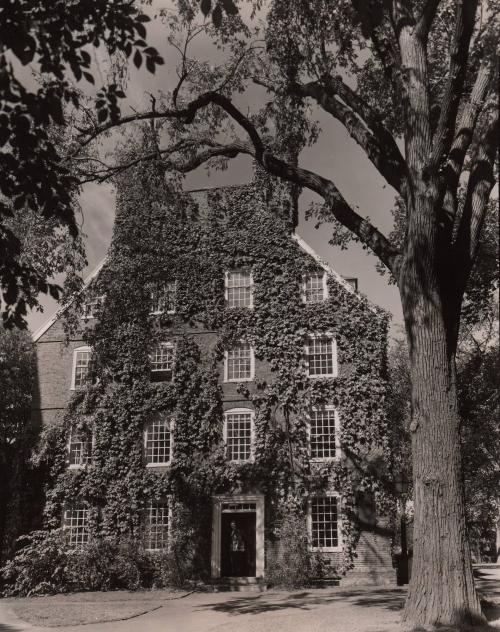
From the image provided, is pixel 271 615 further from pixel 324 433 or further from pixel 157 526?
pixel 157 526

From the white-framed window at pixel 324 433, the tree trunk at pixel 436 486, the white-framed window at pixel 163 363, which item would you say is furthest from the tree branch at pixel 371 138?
the white-framed window at pixel 163 363

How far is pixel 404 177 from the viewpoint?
36.7ft

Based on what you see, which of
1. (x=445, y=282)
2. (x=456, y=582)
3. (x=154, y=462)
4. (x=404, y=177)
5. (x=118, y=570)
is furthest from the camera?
(x=154, y=462)

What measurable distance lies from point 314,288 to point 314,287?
41 millimetres

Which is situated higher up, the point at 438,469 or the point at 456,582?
the point at 438,469

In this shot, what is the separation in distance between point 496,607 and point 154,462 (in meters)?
14.7

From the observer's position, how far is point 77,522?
23297mm

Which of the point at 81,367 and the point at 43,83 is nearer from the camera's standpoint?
the point at 43,83

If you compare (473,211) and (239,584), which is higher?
(473,211)

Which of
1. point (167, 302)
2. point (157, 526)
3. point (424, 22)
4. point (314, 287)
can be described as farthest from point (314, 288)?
point (424, 22)

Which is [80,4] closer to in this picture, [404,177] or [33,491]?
[404,177]

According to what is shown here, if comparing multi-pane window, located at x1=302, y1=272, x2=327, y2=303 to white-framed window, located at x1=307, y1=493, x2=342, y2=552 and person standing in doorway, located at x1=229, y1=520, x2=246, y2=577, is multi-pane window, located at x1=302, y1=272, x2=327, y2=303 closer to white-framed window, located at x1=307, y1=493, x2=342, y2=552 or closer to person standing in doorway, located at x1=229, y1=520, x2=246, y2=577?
white-framed window, located at x1=307, y1=493, x2=342, y2=552

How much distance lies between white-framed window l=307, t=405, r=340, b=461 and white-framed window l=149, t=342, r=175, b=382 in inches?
224

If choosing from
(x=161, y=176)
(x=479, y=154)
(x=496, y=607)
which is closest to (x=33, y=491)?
(x=161, y=176)
